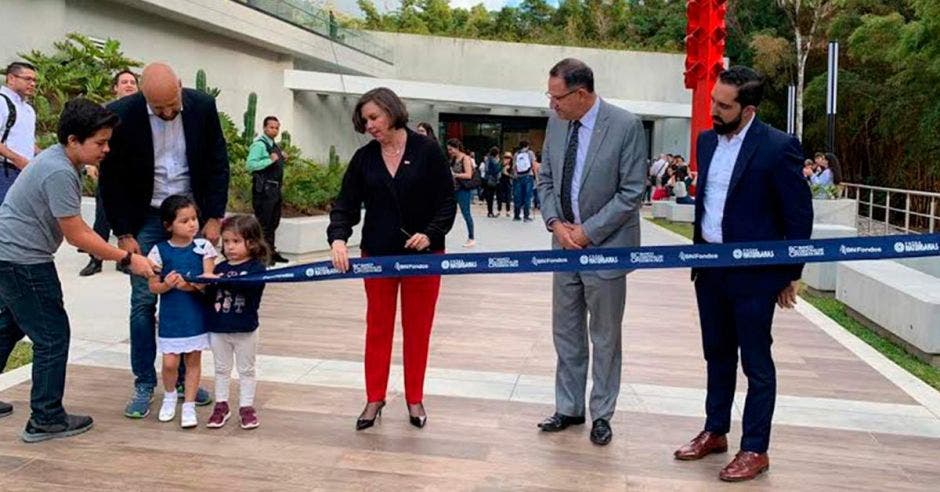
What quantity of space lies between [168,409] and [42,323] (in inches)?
30.7

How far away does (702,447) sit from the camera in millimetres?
4059

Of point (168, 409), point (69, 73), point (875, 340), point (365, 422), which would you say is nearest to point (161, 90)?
point (168, 409)

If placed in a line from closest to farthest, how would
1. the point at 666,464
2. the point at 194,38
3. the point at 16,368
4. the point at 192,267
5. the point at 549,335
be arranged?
the point at 666,464, the point at 192,267, the point at 16,368, the point at 549,335, the point at 194,38

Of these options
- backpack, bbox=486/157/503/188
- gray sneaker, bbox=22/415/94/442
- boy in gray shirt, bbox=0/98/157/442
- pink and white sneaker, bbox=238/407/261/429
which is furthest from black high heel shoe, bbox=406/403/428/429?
backpack, bbox=486/157/503/188

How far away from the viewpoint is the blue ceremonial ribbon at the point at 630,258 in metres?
3.62

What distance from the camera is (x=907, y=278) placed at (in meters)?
6.93

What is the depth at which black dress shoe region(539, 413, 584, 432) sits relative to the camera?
438cm

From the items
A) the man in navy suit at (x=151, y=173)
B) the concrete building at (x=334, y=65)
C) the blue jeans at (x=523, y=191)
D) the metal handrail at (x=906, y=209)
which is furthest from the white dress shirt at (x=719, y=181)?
the concrete building at (x=334, y=65)

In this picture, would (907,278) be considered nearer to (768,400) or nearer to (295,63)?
(768,400)

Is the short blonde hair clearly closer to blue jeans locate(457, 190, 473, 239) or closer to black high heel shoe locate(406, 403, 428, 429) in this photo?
black high heel shoe locate(406, 403, 428, 429)

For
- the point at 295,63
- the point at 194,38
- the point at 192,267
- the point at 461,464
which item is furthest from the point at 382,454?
the point at 295,63

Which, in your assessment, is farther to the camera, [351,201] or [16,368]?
[16,368]

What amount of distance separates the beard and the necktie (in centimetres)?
69

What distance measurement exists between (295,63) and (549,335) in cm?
2338
